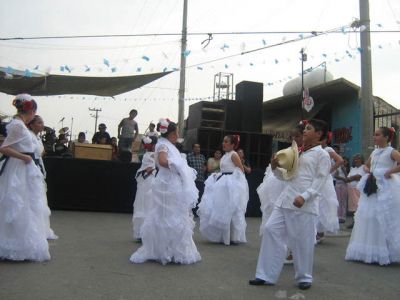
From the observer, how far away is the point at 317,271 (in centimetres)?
603

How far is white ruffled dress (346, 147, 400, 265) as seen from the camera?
6.68 meters

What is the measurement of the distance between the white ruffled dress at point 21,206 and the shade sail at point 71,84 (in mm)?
6245

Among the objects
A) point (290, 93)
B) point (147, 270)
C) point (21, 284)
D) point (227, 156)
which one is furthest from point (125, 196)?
point (290, 93)

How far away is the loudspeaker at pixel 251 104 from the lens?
1509cm

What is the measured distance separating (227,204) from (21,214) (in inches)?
144

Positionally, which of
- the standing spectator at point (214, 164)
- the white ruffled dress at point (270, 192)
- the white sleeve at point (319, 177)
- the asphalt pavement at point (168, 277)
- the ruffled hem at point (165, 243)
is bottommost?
the asphalt pavement at point (168, 277)

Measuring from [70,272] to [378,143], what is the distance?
4.54 metres

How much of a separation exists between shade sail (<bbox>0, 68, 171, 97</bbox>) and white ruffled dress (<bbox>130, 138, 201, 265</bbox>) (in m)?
6.71

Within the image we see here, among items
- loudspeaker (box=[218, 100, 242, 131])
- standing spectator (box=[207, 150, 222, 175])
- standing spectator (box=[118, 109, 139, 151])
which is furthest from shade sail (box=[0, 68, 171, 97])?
loudspeaker (box=[218, 100, 242, 131])

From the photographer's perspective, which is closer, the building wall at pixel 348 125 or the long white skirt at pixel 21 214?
the long white skirt at pixel 21 214

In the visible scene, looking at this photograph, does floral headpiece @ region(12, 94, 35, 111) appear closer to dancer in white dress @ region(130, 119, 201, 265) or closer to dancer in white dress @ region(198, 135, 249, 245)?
dancer in white dress @ region(130, 119, 201, 265)

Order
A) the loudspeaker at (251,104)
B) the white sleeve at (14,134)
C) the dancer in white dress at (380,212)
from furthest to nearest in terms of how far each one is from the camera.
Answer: the loudspeaker at (251,104) → the dancer in white dress at (380,212) → the white sleeve at (14,134)

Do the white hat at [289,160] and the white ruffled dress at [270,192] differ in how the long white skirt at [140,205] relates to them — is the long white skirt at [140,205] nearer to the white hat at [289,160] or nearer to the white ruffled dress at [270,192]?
the white ruffled dress at [270,192]

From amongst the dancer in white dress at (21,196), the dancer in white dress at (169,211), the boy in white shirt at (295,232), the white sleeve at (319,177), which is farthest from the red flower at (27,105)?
the white sleeve at (319,177)
